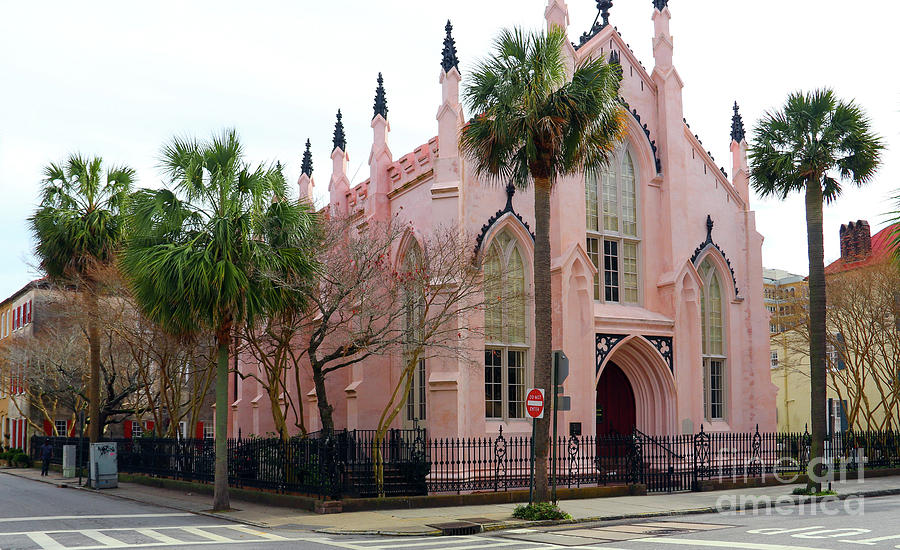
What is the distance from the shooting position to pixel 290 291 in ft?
67.0

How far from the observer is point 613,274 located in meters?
27.4

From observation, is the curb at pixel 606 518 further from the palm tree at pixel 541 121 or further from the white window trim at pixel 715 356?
the white window trim at pixel 715 356

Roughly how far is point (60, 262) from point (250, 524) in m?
15.2

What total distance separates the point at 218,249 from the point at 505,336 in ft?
29.8

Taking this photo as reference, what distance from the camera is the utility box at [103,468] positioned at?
27328mm

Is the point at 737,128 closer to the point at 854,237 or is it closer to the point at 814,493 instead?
the point at 814,493

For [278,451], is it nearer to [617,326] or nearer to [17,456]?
[617,326]

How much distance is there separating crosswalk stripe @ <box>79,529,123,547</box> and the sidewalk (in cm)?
298

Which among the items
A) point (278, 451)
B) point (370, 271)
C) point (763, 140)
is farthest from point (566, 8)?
point (278, 451)

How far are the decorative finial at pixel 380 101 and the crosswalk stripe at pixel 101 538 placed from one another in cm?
1673

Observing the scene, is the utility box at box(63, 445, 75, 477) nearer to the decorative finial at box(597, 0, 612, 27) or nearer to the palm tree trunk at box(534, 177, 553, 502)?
the palm tree trunk at box(534, 177, 553, 502)

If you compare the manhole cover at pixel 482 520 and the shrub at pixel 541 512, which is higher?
the shrub at pixel 541 512

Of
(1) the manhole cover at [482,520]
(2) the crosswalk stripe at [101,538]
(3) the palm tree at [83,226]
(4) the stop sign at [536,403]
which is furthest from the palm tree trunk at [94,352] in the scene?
(4) the stop sign at [536,403]

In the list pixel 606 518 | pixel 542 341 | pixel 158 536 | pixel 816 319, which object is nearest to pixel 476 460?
pixel 606 518
